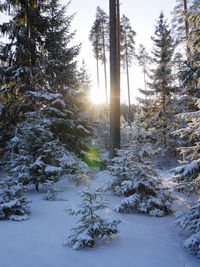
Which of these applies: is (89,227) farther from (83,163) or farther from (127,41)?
(127,41)

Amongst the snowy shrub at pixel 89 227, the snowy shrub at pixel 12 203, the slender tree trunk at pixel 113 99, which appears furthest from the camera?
the slender tree trunk at pixel 113 99

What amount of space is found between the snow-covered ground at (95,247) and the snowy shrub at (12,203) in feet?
0.67

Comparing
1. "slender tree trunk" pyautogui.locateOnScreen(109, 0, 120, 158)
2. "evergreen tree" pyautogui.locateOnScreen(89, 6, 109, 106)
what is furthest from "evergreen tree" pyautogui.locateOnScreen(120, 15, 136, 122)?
"slender tree trunk" pyautogui.locateOnScreen(109, 0, 120, 158)

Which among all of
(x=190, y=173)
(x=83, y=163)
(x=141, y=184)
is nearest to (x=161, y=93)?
(x=83, y=163)

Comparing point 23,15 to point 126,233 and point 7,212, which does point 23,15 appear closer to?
point 7,212

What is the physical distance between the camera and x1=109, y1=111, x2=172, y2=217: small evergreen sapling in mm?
5930

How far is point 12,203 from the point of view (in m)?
4.98

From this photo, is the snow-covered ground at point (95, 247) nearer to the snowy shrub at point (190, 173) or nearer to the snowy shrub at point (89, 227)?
the snowy shrub at point (89, 227)

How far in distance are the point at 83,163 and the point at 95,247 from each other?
6.14m

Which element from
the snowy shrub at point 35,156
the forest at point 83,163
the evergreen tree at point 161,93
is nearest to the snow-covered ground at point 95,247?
the forest at point 83,163

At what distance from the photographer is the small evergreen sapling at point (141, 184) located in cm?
593

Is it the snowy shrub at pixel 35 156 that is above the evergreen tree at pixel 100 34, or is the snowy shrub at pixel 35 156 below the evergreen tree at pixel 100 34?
below

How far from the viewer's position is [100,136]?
34.4 meters

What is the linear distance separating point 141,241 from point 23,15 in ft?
40.3
